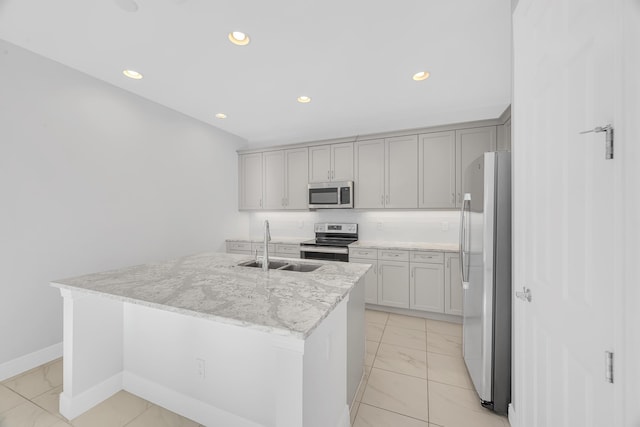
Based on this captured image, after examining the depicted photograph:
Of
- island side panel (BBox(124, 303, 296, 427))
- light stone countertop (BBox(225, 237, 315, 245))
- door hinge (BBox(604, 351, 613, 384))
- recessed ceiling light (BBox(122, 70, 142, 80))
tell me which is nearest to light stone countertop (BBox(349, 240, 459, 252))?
light stone countertop (BBox(225, 237, 315, 245))

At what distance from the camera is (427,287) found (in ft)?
10.4

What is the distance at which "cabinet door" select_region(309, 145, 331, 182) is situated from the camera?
13.1 ft

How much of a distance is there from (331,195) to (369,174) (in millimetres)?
656

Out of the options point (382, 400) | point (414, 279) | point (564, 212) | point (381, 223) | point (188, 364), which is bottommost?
point (382, 400)

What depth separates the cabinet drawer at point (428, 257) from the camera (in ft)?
10.3

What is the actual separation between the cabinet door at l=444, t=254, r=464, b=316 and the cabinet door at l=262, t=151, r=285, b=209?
2.71 m

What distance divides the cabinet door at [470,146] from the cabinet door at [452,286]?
75cm

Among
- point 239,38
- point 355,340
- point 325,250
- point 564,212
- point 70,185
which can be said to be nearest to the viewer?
point 564,212

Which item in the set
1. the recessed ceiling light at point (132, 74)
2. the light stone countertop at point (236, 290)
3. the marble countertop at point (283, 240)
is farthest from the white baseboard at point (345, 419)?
the recessed ceiling light at point (132, 74)

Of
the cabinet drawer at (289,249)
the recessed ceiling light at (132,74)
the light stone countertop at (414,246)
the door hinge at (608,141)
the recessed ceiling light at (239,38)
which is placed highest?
the recessed ceiling light at (132,74)

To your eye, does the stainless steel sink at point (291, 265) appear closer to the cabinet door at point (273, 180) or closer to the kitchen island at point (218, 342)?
the kitchen island at point (218, 342)

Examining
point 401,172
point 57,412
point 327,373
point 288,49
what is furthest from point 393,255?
point 57,412

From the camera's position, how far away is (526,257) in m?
1.34

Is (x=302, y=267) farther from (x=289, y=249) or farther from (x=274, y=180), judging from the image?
(x=274, y=180)
